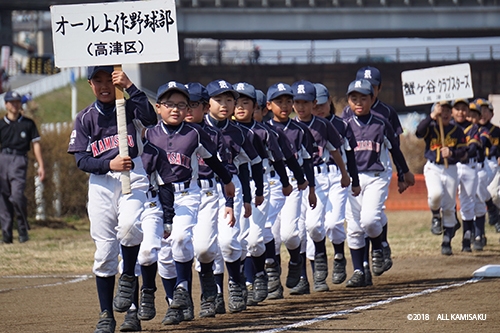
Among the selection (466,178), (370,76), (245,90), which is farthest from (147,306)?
(466,178)

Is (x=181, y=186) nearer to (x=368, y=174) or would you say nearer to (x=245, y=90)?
(x=245, y=90)

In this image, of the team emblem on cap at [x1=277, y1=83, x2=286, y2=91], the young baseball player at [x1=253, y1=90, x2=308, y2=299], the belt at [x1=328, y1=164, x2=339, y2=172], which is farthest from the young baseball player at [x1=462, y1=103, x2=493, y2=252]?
the young baseball player at [x1=253, y1=90, x2=308, y2=299]

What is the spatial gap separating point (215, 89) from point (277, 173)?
1391mm

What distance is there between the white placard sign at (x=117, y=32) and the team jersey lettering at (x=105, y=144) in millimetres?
621

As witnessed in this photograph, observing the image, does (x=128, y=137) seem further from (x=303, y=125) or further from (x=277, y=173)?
(x=303, y=125)

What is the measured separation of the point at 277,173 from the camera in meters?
10.8

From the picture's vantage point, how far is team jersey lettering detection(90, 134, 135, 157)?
799cm

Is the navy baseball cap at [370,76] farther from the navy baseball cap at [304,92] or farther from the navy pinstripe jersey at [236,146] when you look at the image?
the navy pinstripe jersey at [236,146]

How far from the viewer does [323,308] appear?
9.62 metres

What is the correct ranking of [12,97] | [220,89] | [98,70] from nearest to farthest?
[98,70] → [220,89] → [12,97]

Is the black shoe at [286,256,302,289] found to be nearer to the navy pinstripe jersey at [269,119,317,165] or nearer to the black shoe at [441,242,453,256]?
the navy pinstripe jersey at [269,119,317,165]

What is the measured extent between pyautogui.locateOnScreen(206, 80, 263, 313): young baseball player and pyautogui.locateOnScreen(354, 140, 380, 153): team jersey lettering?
2309mm

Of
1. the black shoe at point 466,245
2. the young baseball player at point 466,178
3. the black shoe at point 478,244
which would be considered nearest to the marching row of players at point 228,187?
the young baseball player at point 466,178

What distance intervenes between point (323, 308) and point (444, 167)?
20.4ft
